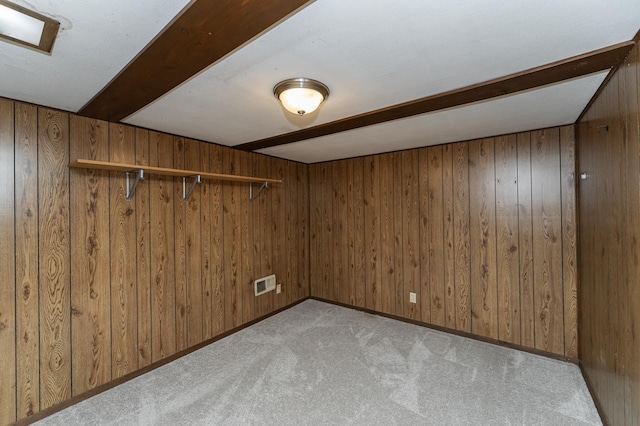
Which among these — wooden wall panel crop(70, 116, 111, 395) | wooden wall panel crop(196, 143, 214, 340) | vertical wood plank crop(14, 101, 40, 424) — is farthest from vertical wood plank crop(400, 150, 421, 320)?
vertical wood plank crop(14, 101, 40, 424)

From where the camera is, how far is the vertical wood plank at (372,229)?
3625mm

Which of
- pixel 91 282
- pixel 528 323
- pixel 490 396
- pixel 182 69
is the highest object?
pixel 182 69

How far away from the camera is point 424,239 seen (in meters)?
3.24

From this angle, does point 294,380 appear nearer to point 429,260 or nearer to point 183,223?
point 183,223

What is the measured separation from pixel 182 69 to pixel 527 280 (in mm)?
3262

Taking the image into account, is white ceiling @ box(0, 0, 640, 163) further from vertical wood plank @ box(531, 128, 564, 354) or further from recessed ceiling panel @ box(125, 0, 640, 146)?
vertical wood plank @ box(531, 128, 564, 354)

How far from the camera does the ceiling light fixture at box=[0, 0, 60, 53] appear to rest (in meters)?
1.00

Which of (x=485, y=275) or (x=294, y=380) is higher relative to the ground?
(x=485, y=275)

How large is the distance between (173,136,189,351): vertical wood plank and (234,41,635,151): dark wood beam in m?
1.24

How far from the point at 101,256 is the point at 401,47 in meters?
2.53

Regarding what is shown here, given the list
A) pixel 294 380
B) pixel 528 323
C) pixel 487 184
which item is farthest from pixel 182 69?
pixel 528 323

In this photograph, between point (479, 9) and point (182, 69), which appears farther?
point (182, 69)

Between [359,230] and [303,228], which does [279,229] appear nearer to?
[303,228]

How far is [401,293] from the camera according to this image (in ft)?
11.2
